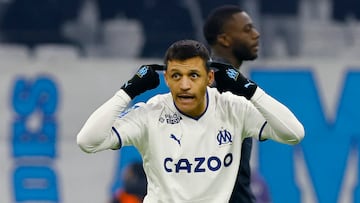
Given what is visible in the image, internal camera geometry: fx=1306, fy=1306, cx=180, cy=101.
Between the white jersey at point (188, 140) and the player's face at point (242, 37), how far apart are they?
1119 millimetres

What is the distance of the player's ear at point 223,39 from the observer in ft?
25.1

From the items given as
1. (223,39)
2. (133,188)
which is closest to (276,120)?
(223,39)

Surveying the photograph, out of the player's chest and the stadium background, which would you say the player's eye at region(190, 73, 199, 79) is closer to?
the player's chest

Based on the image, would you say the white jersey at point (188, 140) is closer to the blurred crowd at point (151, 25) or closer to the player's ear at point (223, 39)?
the player's ear at point (223, 39)

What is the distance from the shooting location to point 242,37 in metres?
7.66

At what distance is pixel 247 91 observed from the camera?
648 centimetres

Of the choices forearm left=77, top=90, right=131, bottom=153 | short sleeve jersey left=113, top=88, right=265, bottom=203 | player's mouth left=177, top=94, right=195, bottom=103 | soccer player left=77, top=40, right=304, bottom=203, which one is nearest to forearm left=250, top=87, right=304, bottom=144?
soccer player left=77, top=40, right=304, bottom=203

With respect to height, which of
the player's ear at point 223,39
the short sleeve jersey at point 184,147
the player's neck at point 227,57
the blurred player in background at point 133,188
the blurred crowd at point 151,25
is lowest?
the blurred player in background at point 133,188

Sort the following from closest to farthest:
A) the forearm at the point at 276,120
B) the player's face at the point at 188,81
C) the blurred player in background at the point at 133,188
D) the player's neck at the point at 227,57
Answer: the player's face at the point at 188,81 → the forearm at the point at 276,120 → the player's neck at the point at 227,57 → the blurred player in background at the point at 133,188

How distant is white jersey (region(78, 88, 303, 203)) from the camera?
6297 mm

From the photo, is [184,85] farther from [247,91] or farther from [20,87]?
[20,87]

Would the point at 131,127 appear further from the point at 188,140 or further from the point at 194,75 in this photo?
the point at 194,75

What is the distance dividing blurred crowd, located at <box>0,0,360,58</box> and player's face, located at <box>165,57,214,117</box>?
5260mm

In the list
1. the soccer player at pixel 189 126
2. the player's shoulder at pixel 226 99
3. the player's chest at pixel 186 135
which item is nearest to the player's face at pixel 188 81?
the soccer player at pixel 189 126
